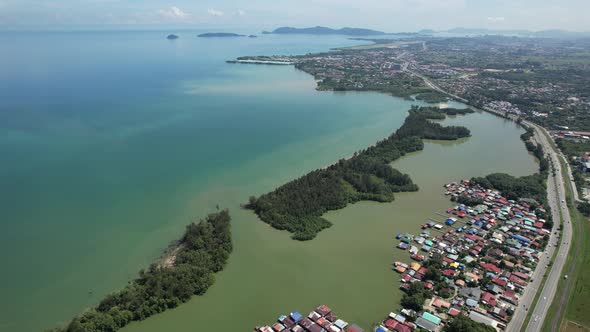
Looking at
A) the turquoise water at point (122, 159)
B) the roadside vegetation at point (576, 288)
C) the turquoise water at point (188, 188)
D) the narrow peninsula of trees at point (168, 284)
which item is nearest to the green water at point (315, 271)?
the turquoise water at point (188, 188)

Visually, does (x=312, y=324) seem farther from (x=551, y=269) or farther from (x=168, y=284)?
(x=551, y=269)

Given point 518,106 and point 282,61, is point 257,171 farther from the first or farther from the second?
point 282,61

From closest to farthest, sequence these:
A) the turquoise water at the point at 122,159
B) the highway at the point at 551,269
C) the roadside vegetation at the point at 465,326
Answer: the roadside vegetation at the point at 465,326, the highway at the point at 551,269, the turquoise water at the point at 122,159

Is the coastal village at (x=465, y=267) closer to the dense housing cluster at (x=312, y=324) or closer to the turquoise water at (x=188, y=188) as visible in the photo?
the dense housing cluster at (x=312, y=324)

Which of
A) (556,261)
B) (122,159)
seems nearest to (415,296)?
(556,261)

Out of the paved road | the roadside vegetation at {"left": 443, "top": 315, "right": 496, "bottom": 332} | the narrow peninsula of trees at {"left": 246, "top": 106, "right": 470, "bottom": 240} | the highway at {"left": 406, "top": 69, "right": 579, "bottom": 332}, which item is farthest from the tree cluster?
the narrow peninsula of trees at {"left": 246, "top": 106, "right": 470, "bottom": 240}

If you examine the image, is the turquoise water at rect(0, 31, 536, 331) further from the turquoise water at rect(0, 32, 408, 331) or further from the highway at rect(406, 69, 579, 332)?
the highway at rect(406, 69, 579, 332)
